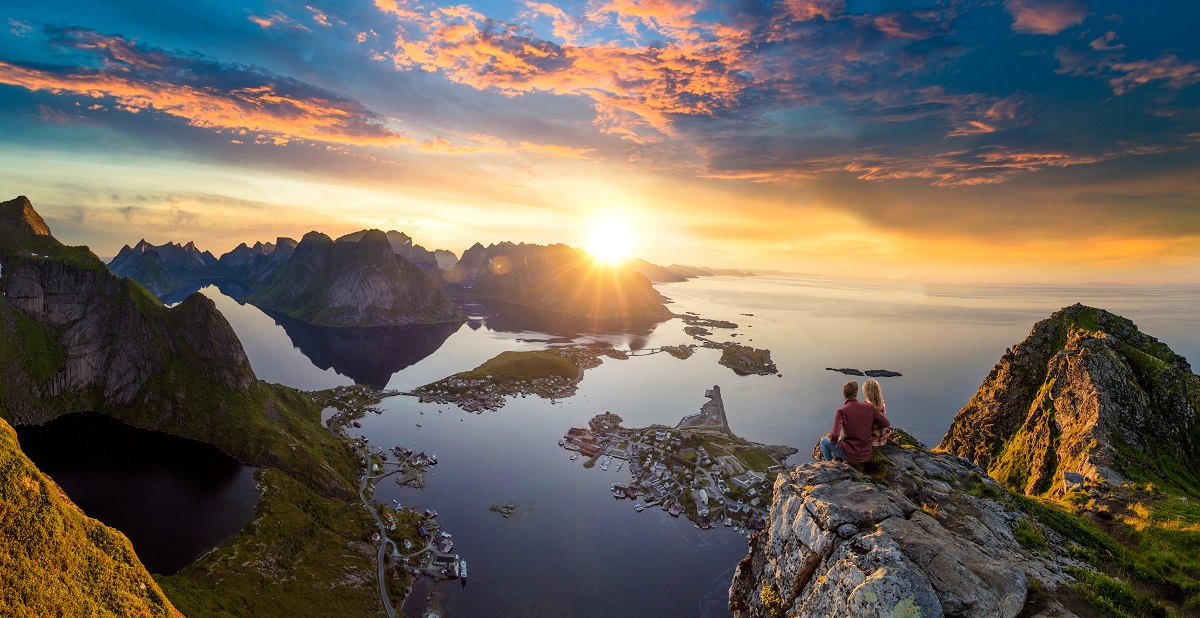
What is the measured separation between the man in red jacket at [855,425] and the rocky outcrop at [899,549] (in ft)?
2.23

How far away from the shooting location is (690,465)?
310ft

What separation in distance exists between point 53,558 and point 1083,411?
73507 mm

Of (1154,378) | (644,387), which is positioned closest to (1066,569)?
(1154,378)

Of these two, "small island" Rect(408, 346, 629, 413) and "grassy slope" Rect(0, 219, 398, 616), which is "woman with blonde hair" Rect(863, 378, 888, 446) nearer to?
"grassy slope" Rect(0, 219, 398, 616)

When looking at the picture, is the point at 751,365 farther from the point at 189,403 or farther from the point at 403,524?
the point at 189,403

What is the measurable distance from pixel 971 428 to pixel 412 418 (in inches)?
4882

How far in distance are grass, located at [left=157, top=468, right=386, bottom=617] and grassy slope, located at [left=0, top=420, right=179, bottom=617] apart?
23.3m

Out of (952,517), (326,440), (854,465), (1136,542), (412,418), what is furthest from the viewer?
(412,418)

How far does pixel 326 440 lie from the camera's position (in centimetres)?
9762

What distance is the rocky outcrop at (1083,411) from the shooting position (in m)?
33.3

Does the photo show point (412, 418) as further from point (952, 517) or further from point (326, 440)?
point (952, 517)

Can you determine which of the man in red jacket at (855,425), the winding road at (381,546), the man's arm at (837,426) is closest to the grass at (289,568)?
the winding road at (381,546)

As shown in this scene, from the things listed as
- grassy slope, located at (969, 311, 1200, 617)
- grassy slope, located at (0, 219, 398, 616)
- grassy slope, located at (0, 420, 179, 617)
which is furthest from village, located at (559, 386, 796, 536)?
grassy slope, located at (0, 420, 179, 617)

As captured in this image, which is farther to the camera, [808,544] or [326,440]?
[326,440]
